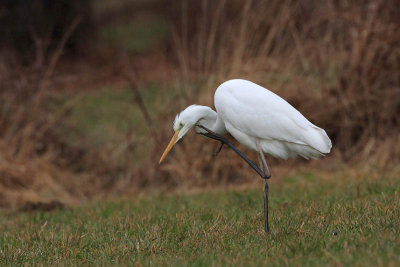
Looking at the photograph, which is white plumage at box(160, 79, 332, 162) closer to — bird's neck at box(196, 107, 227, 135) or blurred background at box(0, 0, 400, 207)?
bird's neck at box(196, 107, 227, 135)

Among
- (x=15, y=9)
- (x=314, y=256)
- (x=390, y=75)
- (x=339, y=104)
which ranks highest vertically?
(x=314, y=256)

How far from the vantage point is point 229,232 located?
4223 mm

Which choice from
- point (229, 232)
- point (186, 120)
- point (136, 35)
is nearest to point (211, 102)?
point (186, 120)

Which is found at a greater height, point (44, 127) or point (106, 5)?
point (44, 127)

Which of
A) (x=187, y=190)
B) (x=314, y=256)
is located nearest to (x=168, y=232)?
(x=314, y=256)

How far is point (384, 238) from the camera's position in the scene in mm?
3404

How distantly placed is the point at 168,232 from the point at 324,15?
5007 millimetres

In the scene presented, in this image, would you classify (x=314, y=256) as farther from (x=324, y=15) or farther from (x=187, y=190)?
(x=324, y=15)

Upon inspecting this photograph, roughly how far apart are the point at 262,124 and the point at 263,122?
0.02 metres

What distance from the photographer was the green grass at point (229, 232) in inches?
134

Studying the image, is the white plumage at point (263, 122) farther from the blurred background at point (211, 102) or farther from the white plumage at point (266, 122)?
the blurred background at point (211, 102)

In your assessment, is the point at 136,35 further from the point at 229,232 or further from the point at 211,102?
the point at 229,232

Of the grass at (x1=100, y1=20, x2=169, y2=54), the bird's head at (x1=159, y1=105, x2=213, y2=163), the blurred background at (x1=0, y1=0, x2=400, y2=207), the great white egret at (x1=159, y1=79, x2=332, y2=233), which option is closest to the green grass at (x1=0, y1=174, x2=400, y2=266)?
the great white egret at (x1=159, y1=79, x2=332, y2=233)

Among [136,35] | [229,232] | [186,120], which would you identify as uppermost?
[186,120]
